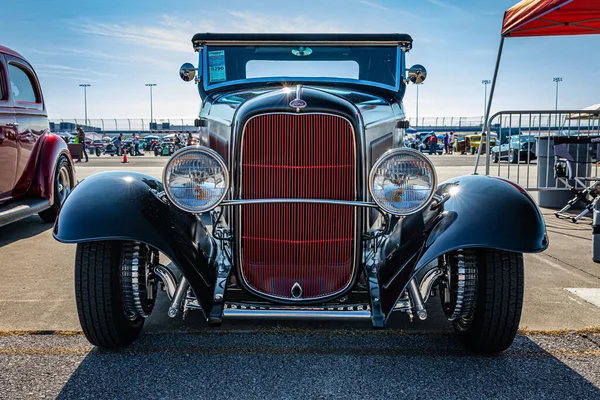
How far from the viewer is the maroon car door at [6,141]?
5469mm

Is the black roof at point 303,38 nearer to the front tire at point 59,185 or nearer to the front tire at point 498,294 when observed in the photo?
the front tire at point 498,294

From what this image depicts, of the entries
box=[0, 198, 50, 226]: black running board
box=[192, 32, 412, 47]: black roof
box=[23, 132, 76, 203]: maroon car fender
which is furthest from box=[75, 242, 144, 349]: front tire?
box=[23, 132, 76, 203]: maroon car fender

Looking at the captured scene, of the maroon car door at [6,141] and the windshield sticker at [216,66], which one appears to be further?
the maroon car door at [6,141]

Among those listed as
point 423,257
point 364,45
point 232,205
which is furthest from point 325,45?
point 423,257

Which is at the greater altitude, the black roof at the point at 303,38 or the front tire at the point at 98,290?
the black roof at the point at 303,38

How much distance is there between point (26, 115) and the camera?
19.8 ft

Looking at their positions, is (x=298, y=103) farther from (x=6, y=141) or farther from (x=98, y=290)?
(x=6, y=141)

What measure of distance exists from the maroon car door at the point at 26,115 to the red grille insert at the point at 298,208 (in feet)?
13.8

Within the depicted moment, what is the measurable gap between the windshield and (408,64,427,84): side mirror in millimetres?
116

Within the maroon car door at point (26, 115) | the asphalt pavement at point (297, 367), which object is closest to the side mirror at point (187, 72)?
the asphalt pavement at point (297, 367)

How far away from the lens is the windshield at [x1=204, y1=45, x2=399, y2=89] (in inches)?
153

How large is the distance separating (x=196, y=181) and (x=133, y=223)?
0.36 meters

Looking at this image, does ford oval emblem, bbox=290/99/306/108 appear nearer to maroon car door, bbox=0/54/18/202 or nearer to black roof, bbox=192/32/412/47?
black roof, bbox=192/32/412/47

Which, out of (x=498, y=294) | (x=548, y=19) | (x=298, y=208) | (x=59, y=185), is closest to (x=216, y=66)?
(x=298, y=208)
